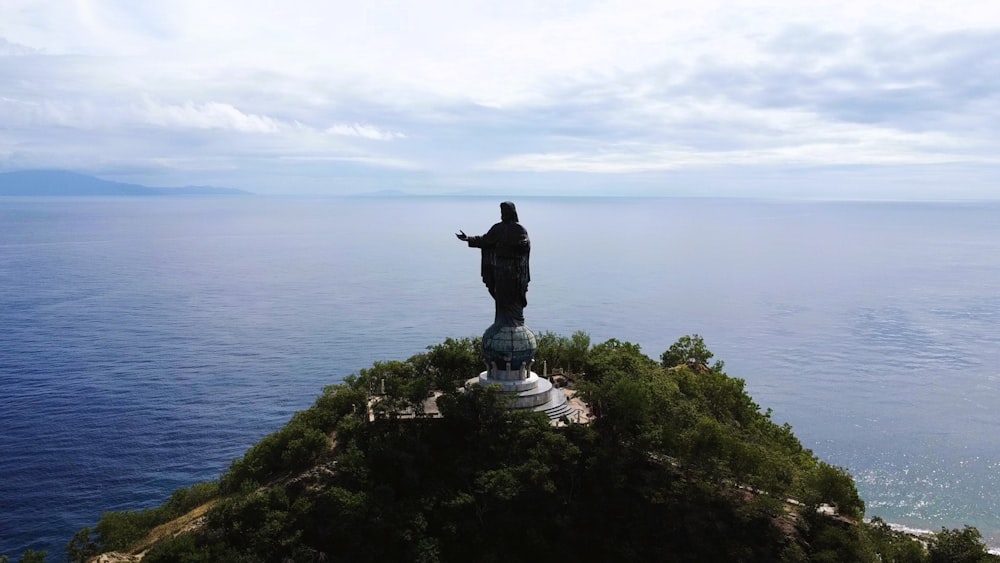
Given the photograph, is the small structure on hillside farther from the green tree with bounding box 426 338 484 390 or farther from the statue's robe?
the green tree with bounding box 426 338 484 390

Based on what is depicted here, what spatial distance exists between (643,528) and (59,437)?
186 ft

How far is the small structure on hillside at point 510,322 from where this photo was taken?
140ft

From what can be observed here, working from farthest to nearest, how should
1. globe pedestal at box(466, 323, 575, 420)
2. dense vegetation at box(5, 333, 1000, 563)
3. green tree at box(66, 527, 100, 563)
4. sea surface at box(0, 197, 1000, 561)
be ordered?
sea surface at box(0, 197, 1000, 561), globe pedestal at box(466, 323, 575, 420), green tree at box(66, 527, 100, 563), dense vegetation at box(5, 333, 1000, 563)

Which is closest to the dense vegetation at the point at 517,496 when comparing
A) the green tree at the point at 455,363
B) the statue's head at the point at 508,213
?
the green tree at the point at 455,363

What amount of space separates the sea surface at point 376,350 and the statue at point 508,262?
32.4 m

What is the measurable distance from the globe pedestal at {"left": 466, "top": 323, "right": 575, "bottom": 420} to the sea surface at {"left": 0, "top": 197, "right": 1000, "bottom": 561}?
3028 centimetres

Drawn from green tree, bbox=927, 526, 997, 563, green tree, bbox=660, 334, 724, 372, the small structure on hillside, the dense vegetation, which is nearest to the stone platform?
the small structure on hillside

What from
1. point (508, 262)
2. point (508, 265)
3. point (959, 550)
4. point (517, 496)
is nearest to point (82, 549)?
point (517, 496)

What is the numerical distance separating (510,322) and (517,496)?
1166cm

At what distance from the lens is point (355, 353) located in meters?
89.8

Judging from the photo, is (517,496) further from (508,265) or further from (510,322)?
(508,265)

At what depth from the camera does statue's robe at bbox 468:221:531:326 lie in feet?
142

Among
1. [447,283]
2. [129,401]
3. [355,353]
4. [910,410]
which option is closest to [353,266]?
[447,283]

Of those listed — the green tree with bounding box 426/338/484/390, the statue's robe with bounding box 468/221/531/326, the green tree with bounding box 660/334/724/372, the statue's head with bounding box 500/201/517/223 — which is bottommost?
the green tree with bounding box 660/334/724/372
